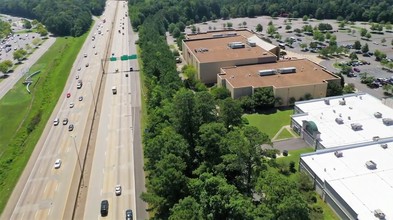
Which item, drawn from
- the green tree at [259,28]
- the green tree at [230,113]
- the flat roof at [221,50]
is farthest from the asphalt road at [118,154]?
the green tree at [259,28]

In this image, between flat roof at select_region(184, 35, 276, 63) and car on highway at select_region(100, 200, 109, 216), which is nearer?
car on highway at select_region(100, 200, 109, 216)

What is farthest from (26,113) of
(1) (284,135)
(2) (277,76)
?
(2) (277,76)

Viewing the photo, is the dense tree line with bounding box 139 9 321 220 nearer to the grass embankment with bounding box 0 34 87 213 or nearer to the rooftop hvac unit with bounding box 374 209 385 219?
the rooftop hvac unit with bounding box 374 209 385 219

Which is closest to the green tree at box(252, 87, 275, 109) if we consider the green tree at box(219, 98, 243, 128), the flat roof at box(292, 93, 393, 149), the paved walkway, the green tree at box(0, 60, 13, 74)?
the flat roof at box(292, 93, 393, 149)

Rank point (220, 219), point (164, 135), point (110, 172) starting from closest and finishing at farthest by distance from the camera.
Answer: point (220, 219) < point (164, 135) < point (110, 172)

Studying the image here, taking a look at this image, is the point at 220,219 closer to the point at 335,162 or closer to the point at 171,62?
the point at 335,162

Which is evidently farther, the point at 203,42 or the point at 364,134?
the point at 203,42

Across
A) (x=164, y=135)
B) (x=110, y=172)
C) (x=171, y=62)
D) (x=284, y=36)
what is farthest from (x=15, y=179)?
(x=284, y=36)
